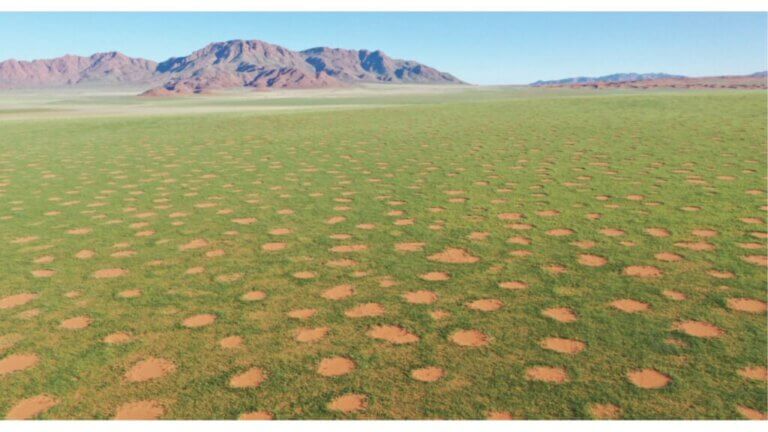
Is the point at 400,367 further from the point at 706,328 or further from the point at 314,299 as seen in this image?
the point at 706,328

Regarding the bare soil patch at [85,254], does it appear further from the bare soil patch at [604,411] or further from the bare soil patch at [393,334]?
the bare soil patch at [604,411]

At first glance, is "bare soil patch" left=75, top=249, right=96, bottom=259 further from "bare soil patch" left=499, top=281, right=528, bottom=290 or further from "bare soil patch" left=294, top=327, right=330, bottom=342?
"bare soil patch" left=499, top=281, right=528, bottom=290

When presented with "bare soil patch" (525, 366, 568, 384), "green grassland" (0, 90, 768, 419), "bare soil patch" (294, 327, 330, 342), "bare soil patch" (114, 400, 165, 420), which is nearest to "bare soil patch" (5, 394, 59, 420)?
"green grassland" (0, 90, 768, 419)

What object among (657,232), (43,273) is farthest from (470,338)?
(43,273)

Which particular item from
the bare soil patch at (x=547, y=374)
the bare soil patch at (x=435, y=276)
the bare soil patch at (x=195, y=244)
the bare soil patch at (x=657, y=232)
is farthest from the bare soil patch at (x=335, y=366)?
the bare soil patch at (x=657, y=232)

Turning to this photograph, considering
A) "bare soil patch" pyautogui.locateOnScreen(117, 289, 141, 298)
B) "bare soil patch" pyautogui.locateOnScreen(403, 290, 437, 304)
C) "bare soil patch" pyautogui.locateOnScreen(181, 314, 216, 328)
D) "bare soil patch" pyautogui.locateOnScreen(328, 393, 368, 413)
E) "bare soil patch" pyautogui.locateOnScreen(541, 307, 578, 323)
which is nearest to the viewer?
"bare soil patch" pyautogui.locateOnScreen(328, 393, 368, 413)

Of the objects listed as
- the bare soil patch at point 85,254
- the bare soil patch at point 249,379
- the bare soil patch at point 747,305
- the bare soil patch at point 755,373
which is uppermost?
the bare soil patch at point 747,305

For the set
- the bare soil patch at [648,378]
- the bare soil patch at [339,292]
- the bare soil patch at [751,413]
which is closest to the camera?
the bare soil patch at [751,413]

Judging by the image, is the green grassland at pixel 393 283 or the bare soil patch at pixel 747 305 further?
the bare soil patch at pixel 747 305

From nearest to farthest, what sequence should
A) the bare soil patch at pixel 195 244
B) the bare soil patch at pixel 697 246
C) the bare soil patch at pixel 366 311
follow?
the bare soil patch at pixel 366 311
the bare soil patch at pixel 697 246
the bare soil patch at pixel 195 244
